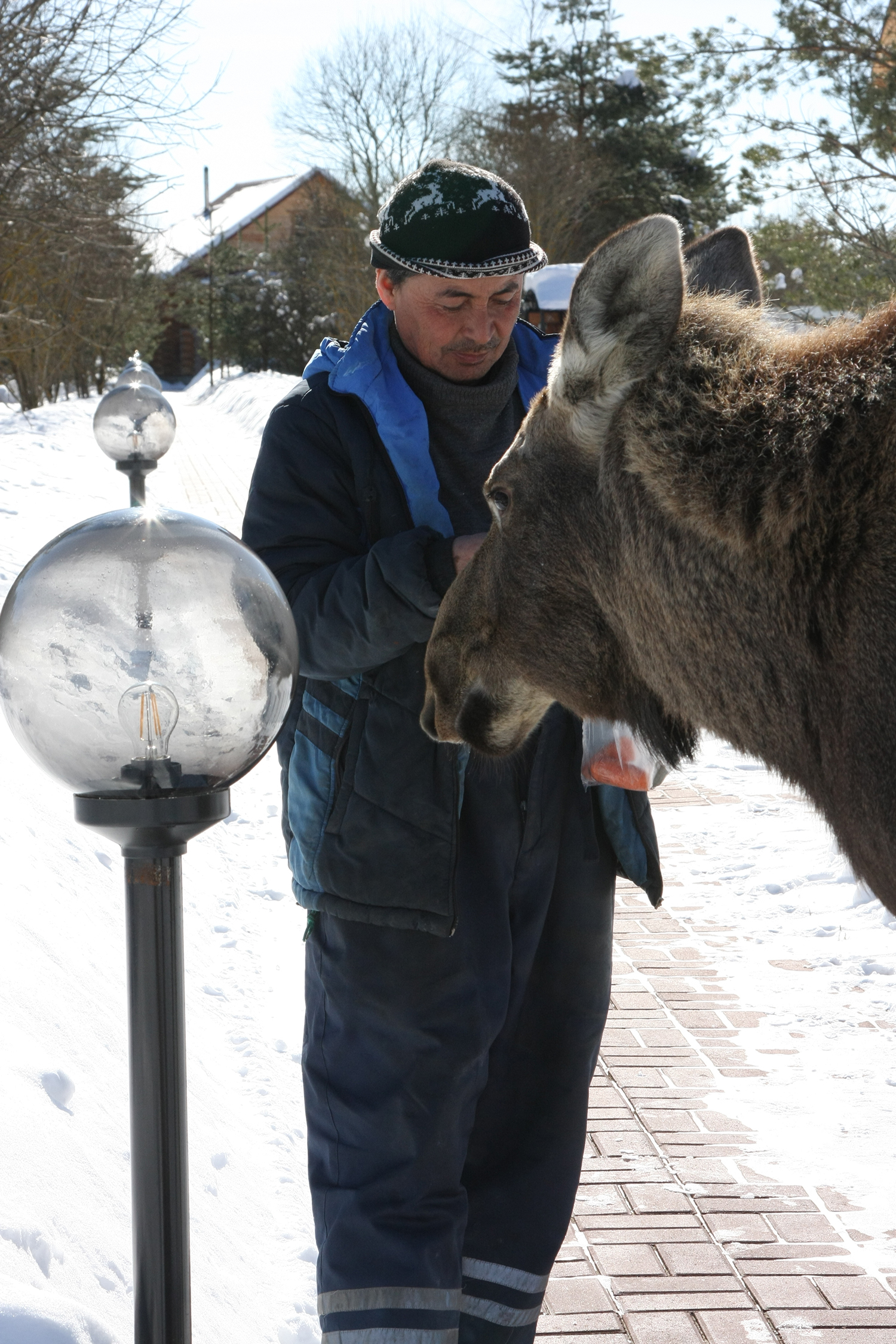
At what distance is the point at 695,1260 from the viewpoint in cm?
346

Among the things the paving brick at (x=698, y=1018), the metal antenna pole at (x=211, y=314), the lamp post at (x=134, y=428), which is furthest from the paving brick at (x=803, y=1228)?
the metal antenna pole at (x=211, y=314)

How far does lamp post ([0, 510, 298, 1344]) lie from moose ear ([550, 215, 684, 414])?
668 mm

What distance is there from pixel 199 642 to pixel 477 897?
1366mm

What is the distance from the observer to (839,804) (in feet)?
6.07

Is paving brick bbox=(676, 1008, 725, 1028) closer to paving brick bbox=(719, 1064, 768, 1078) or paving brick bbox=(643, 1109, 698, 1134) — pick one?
paving brick bbox=(719, 1064, 768, 1078)

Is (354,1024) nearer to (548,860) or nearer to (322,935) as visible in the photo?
(322,935)

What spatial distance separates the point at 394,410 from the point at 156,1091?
5.16 ft

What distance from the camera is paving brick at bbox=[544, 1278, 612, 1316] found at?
10.7 ft

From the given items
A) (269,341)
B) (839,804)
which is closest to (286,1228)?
(839,804)

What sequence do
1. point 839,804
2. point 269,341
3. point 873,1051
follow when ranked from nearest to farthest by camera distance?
point 839,804 → point 873,1051 → point 269,341

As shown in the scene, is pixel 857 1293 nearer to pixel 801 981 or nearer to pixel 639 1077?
pixel 639 1077

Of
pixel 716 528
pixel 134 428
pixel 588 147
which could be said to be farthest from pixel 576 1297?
pixel 588 147

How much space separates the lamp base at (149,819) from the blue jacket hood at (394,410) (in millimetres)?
1195

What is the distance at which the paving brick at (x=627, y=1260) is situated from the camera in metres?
3.42
